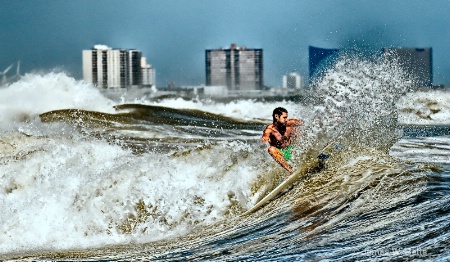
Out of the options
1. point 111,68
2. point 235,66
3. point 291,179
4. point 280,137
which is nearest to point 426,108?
point 280,137

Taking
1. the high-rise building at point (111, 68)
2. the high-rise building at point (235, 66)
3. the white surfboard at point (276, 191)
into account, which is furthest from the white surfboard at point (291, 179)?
the high-rise building at point (235, 66)

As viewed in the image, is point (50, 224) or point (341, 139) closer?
point (50, 224)

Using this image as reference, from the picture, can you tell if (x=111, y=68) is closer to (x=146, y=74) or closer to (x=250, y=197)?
(x=146, y=74)

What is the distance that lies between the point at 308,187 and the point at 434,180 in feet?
6.00

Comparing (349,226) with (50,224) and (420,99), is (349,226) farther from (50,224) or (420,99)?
(420,99)

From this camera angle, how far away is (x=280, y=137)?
10.7 meters

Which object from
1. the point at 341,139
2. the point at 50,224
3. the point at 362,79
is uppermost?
the point at 362,79

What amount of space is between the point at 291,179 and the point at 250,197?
734 millimetres

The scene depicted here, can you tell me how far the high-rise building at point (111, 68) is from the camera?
3324 inches

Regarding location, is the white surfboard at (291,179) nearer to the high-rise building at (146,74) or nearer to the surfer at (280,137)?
the surfer at (280,137)

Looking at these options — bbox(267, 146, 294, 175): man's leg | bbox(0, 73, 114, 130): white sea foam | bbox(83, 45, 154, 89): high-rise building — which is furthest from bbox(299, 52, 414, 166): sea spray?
bbox(83, 45, 154, 89): high-rise building

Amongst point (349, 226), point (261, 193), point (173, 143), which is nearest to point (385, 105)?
point (261, 193)

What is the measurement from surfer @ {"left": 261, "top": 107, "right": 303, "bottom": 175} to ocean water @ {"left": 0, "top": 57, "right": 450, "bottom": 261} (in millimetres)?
217

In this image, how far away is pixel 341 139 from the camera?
11.8 metres
